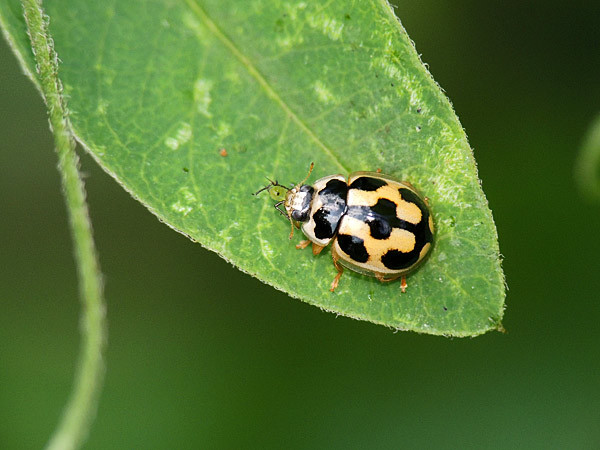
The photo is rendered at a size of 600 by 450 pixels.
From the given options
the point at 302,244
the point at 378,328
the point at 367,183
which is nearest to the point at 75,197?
the point at 302,244

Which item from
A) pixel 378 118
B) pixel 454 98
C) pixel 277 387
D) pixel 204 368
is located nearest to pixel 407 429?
pixel 277 387

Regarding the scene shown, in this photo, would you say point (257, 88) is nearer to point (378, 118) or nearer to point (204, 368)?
point (378, 118)

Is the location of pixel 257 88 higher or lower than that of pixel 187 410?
higher

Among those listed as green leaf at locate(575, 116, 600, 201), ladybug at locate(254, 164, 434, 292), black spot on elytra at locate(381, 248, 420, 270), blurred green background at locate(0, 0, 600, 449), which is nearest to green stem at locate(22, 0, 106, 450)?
ladybug at locate(254, 164, 434, 292)

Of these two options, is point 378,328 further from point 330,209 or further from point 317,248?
point 317,248

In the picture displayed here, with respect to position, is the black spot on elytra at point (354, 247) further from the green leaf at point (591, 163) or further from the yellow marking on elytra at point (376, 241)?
the green leaf at point (591, 163)

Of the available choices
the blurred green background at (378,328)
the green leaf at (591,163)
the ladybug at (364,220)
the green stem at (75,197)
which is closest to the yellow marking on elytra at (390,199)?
the ladybug at (364,220)
